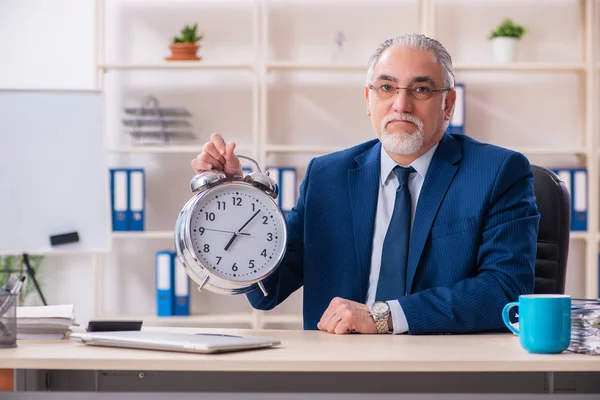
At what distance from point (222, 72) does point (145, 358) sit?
3197 mm

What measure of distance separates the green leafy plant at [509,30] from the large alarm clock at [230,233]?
9.10 ft

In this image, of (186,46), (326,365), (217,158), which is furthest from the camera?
(186,46)

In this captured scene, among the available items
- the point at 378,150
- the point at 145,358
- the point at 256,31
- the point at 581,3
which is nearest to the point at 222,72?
the point at 256,31

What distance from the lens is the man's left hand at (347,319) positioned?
5.66ft

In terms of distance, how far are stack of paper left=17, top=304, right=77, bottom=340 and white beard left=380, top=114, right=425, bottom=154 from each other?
906mm

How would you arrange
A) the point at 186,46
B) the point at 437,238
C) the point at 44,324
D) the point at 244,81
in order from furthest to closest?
the point at 244,81, the point at 186,46, the point at 437,238, the point at 44,324

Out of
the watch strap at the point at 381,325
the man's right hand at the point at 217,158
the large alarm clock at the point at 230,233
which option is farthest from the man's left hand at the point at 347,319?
the man's right hand at the point at 217,158

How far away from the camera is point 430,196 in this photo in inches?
79.1

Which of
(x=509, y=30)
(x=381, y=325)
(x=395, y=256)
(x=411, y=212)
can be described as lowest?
(x=381, y=325)

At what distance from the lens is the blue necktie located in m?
1.98

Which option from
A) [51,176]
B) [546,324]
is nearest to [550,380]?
[546,324]

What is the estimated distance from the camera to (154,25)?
14.4 feet

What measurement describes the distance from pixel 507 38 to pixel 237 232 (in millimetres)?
2860

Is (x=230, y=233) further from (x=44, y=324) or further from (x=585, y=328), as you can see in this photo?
(x=585, y=328)
